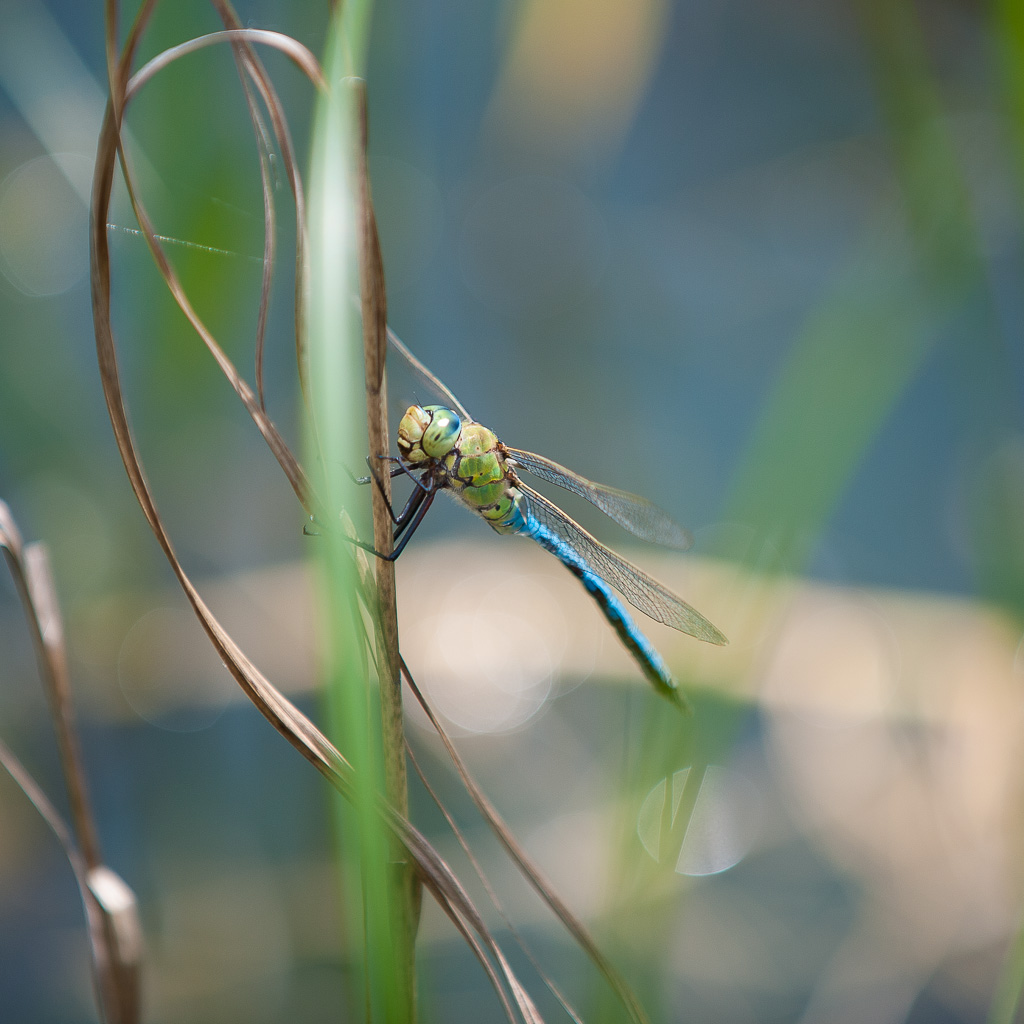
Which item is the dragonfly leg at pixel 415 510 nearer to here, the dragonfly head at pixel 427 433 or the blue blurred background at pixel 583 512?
the dragonfly head at pixel 427 433

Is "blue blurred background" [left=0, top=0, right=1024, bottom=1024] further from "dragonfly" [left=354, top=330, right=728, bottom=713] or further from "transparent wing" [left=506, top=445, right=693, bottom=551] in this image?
"transparent wing" [left=506, top=445, right=693, bottom=551]

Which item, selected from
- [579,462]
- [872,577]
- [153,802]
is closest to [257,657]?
[153,802]

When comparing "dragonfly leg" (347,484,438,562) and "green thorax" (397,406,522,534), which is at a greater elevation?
"green thorax" (397,406,522,534)

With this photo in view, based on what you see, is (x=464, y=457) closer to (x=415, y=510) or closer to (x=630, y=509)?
(x=415, y=510)

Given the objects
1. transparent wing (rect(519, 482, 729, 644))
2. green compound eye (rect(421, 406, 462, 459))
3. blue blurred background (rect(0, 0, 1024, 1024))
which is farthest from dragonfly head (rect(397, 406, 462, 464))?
blue blurred background (rect(0, 0, 1024, 1024))

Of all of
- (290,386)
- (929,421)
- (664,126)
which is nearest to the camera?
(290,386)

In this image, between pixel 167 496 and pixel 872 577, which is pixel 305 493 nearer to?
pixel 167 496

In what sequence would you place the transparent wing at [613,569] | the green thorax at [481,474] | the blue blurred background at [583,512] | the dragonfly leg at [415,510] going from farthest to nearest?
the transparent wing at [613,569], the green thorax at [481,474], the dragonfly leg at [415,510], the blue blurred background at [583,512]

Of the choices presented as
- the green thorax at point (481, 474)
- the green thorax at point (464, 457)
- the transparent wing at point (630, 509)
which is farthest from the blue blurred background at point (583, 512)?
the green thorax at point (481, 474)
